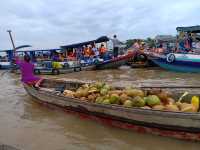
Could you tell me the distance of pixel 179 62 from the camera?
60.5 feet

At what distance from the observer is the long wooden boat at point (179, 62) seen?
58.1ft

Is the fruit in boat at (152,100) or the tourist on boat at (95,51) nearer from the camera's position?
the fruit in boat at (152,100)

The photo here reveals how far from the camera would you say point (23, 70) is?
407 inches

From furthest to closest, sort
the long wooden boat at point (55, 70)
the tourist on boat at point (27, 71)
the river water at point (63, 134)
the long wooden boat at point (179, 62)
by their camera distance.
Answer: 1. the long wooden boat at point (55, 70)
2. the long wooden boat at point (179, 62)
3. the tourist on boat at point (27, 71)
4. the river water at point (63, 134)

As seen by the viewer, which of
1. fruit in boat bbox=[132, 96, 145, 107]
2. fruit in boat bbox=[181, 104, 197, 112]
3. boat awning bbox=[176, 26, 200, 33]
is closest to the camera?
fruit in boat bbox=[181, 104, 197, 112]

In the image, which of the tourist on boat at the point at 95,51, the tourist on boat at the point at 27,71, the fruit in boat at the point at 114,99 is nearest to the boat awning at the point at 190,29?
the tourist on boat at the point at 95,51

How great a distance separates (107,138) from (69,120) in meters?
1.64

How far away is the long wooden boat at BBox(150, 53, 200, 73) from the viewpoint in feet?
58.1

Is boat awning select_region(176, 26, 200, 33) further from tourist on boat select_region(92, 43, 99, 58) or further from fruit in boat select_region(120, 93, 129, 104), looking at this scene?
fruit in boat select_region(120, 93, 129, 104)

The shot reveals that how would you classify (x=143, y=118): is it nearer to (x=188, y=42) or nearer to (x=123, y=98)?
(x=123, y=98)

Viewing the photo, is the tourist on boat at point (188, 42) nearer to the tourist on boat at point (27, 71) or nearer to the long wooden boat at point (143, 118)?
the tourist on boat at point (27, 71)

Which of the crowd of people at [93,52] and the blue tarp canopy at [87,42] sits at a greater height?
the blue tarp canopy at [87,42]

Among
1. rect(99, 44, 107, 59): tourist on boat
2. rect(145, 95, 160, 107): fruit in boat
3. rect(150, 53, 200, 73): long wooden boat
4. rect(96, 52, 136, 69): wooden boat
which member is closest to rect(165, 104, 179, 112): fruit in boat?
rect(145, 95, 160, 107): fruit in boat

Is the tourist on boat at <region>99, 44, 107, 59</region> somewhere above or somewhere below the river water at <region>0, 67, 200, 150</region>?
above
